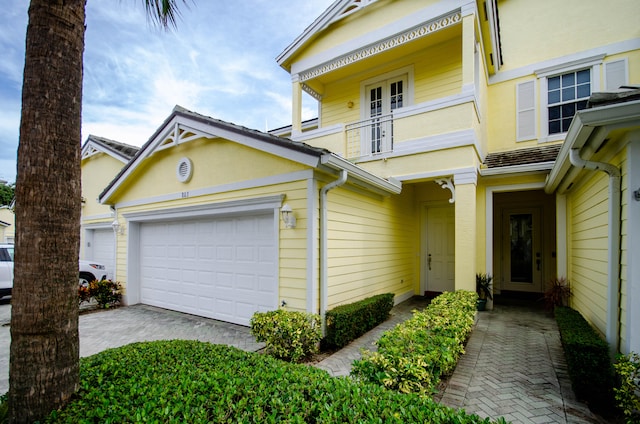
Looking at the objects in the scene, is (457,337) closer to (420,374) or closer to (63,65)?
(420,374)

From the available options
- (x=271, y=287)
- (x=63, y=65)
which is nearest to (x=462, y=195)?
Answer: (x=271, y=287)

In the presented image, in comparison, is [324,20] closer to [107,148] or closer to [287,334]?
[287,334]

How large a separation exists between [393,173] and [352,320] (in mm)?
3717

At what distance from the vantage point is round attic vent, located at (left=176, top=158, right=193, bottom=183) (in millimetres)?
6918

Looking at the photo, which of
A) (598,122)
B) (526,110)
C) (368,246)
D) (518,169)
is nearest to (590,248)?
(518,169)

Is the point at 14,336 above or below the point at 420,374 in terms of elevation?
above

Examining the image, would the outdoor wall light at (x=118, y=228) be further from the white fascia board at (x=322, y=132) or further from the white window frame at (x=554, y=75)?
the white window frame at (x=554, y=75)

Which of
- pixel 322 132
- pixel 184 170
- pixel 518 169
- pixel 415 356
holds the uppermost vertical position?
pixel 322 132

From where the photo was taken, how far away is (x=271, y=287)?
582cm

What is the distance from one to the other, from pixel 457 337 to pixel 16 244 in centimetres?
445

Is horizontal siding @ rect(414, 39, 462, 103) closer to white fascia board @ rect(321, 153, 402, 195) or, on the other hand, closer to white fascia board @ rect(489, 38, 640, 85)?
white fascia board @ rect(489, 38, 640, 85)

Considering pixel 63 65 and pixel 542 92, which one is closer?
pixel 63 65

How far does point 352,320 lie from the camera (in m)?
5.34

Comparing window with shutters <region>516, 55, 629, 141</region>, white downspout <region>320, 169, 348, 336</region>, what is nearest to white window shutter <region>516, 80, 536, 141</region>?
window with shutters <region>516, 55, 629, 141</region>
